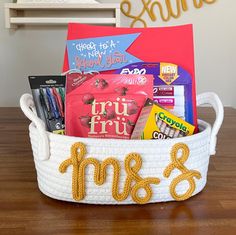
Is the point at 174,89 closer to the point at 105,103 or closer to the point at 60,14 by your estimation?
the point at 105,103

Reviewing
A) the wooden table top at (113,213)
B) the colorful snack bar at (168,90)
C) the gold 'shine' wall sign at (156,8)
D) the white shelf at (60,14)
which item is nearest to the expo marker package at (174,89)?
the colorful snack bar at (168,90)

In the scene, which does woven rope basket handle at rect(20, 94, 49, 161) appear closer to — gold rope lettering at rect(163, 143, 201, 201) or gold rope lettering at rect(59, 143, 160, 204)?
gold rope lettering at rect(59, 143, 160, 204)

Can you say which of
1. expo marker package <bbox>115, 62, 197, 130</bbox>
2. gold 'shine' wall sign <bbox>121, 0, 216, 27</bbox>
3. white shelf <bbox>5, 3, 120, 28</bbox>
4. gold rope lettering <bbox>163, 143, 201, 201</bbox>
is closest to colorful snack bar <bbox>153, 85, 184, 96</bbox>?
expo marker package <bbox>115, 62, 197, 130</bbox>

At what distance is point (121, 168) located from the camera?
1.92 feet

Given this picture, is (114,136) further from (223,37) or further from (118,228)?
(223,37)

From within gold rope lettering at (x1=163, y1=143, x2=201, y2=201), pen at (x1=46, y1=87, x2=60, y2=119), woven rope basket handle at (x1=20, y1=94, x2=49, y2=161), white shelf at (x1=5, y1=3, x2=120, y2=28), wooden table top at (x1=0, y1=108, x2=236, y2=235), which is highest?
white shelf at (x1=5, y1=3, x2=120, y2=28)

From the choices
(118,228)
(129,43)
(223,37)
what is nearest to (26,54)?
(223,37)

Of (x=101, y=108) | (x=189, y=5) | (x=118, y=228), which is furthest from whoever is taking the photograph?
(x=189, y=5)

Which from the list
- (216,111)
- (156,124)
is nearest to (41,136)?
(156,124)

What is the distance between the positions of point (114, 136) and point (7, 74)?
7.06 ft

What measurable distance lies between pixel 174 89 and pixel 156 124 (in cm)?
9

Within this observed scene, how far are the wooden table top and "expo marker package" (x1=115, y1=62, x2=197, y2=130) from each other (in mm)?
137

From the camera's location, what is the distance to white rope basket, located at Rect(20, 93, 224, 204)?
22.9 inches

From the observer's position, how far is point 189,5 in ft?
8.23
